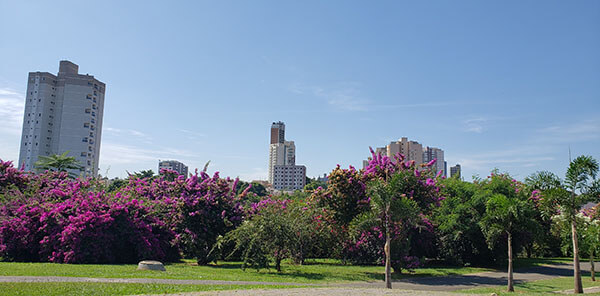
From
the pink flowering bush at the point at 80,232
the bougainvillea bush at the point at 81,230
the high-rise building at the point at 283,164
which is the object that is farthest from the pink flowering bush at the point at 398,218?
A: the high-rise building at the point at 283,164

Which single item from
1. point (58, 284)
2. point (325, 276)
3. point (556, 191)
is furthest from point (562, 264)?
point (58, 284)

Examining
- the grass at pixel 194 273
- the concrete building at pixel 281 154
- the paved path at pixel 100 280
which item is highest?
the concrete building at pixel 281 154

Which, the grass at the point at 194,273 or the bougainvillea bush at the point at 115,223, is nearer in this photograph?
the grass at the point at 194,273

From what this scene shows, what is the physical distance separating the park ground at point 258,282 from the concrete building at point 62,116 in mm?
77155

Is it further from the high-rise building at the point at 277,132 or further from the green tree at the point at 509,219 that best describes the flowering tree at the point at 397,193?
the high-rise building at the point at 277,132

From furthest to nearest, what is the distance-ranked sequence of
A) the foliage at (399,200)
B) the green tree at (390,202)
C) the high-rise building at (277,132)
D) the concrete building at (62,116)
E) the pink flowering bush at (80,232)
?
1. the high-rise building at (277,132)
2. the concrete building at (62,116)
3. the pink flowering bush at (80,232)
4. the foliage at (399,200)
5. the green tree at (390,202)

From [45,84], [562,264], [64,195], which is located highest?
[45,84]

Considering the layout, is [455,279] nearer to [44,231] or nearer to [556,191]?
[556,191]

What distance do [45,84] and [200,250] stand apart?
84382mm

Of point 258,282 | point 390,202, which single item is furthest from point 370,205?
point 258,282

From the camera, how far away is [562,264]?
2858 cm

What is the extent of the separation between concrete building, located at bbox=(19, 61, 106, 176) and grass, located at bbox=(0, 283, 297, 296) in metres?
81.5

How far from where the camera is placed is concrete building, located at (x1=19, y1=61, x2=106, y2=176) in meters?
84.4

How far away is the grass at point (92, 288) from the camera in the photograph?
10086 mm
